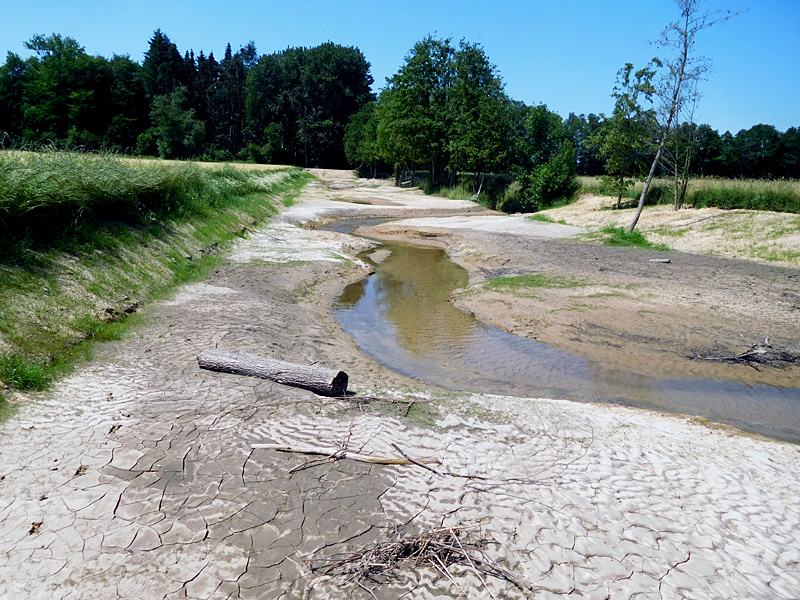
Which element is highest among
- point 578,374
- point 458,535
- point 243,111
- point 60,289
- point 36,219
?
point 243,111

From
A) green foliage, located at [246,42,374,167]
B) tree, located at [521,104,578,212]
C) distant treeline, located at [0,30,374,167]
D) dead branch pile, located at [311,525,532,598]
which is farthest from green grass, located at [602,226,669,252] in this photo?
green foliage, located at [246,42,374,167]

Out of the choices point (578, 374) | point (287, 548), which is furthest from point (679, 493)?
point (578, 374)

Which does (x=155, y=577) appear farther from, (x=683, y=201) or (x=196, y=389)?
(x=683, y=201)

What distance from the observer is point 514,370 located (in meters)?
10.1

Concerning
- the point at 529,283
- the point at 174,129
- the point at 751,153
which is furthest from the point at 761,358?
the point at 174,129

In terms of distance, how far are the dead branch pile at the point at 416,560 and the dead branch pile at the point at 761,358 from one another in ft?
27.5

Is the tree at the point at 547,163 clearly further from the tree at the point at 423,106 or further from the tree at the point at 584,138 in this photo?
the tree at the point at 584,138

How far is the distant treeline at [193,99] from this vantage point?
209 feet

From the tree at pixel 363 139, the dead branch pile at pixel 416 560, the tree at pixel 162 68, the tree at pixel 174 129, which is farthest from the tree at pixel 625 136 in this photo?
the tree at pixel 162 68

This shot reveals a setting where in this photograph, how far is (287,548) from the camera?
14.1 feet

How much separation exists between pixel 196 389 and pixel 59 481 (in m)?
2.20

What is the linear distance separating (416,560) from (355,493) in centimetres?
104

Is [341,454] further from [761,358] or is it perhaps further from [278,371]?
[761,358]

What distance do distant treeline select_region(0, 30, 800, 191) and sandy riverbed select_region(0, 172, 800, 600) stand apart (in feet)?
34.2
